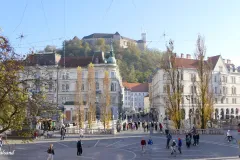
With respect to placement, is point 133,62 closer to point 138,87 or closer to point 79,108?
point 138,87

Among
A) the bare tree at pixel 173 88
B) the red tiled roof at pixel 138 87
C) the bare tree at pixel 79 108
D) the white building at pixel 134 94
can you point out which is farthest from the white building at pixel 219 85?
the red tiled roof at pixel 138 87

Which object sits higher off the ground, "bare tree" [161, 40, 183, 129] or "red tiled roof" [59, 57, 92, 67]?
"red tiled roof" [59, 57, 92, 67]

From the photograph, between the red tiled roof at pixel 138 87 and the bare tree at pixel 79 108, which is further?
the red tiled roof at pixel 138 87

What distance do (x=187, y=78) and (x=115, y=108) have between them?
1779 cm

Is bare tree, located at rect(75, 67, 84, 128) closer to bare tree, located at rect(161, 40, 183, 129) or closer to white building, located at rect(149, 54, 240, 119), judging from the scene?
bare tree, located at rect(161, 40, 183, 129)

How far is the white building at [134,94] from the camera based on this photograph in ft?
439

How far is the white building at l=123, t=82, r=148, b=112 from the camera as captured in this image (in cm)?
13370

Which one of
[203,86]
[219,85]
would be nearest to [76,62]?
[219,85]

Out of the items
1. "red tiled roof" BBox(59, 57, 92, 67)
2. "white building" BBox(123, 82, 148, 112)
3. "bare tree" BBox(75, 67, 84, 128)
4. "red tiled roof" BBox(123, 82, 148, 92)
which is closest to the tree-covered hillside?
"red tiled roof" BBox(123, 82, 148, 92)

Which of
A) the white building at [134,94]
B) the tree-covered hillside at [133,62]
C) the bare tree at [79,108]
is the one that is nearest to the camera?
the bare tree at [79,108]

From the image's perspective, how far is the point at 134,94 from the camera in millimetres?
137375

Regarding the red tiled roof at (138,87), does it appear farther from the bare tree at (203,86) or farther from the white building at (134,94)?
the bare tree at (203,86)

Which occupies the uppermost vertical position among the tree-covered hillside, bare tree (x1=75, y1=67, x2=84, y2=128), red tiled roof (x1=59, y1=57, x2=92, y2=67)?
the tree-covered hillside

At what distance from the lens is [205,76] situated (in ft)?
130
